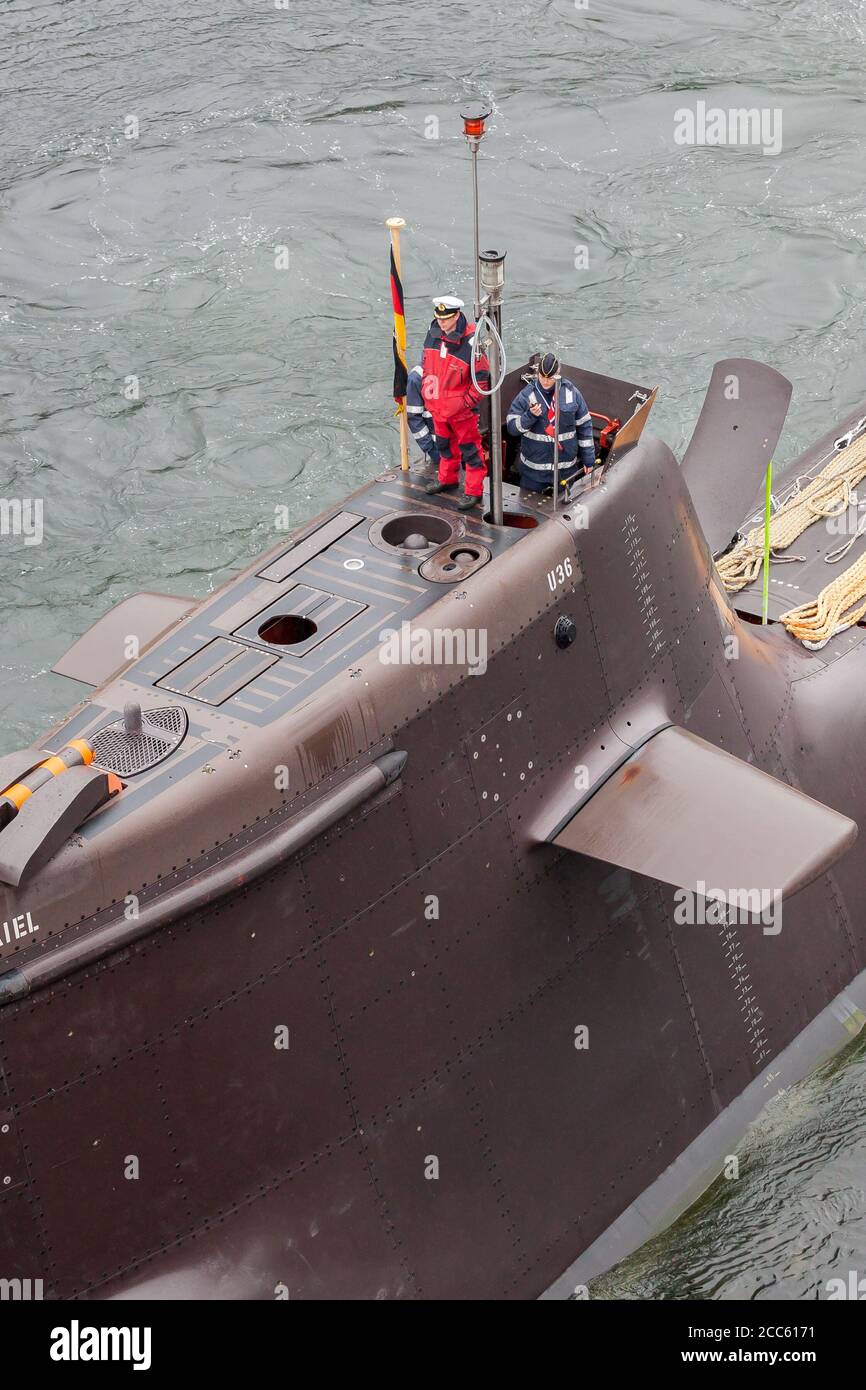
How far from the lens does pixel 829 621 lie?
1945cm

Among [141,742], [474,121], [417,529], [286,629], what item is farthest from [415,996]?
[474,121]

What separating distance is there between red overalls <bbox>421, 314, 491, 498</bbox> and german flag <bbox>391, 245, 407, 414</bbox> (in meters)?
0.20

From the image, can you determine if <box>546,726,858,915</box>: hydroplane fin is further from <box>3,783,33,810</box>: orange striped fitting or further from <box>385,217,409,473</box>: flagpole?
<box>3,783,33,810</box>: orange striped fitting

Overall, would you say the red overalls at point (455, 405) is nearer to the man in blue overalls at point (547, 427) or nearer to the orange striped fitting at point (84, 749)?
the man in blue overalls at point (547, 427)

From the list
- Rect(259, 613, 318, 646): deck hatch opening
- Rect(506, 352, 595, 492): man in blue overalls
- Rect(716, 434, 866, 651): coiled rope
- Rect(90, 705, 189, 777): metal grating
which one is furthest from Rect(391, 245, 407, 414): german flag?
Rect(716, 434, 866, 651): coiled rope

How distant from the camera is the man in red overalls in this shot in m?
15.1

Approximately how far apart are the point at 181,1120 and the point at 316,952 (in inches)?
57.3

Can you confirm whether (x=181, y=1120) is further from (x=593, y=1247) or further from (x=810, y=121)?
(x=810, y=121)

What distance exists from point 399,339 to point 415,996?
17.5ft

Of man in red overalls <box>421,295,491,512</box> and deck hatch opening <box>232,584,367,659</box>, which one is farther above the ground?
man in red overalls <box>421,295,491,512</box>

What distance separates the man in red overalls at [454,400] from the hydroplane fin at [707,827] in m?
2.68

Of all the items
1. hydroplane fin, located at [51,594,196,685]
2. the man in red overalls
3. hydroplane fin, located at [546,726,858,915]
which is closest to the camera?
hydroplane fin, located at [546,726,858,915]

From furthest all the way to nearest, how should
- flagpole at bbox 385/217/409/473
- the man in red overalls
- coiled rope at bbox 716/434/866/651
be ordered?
coiled rope at bbox 716/434/866/651 < the man in red overalls < flagpole at bbox 385/217/409/473
